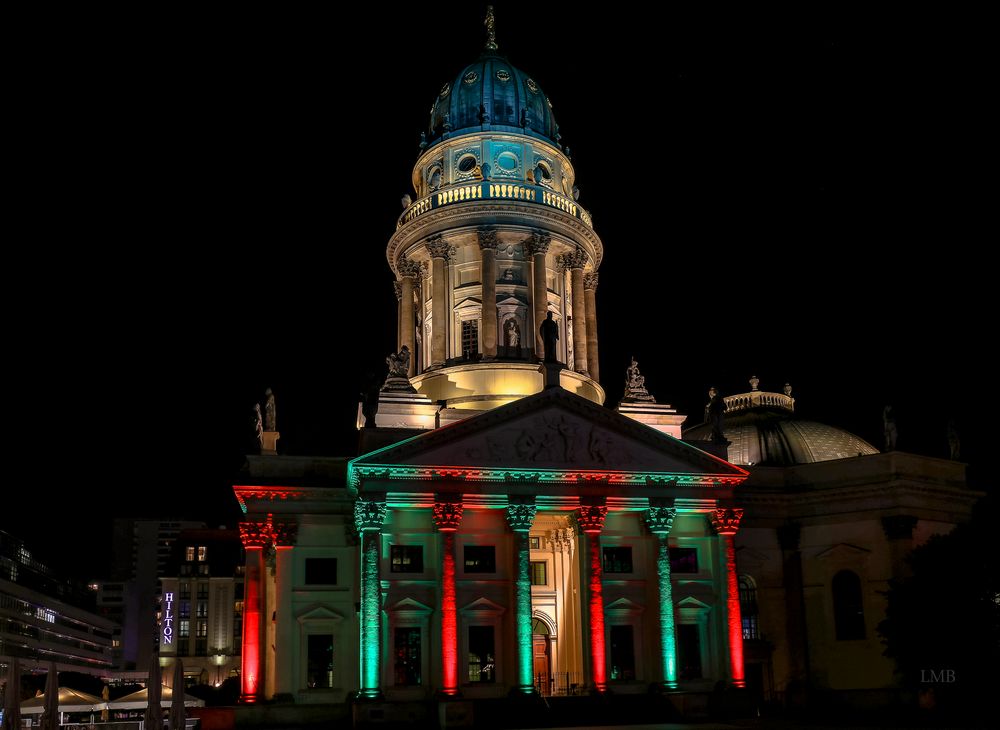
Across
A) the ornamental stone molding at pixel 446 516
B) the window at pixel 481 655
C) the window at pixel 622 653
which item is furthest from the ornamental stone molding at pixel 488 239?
the window at pixel 622 653

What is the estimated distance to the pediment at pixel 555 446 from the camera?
157ft

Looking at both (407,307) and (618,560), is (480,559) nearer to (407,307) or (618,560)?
(618,560)

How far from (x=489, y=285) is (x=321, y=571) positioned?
19033mm

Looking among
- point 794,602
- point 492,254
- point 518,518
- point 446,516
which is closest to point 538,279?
point 492,254

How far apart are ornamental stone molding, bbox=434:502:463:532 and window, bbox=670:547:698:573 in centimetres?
1120

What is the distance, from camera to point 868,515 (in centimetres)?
5512

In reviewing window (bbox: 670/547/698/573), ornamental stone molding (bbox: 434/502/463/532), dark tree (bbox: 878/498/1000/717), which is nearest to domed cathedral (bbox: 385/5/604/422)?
ornamental stone molding (bbox: 434/502/463/532)

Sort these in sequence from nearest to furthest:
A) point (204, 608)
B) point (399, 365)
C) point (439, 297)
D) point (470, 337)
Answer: point (399, 365) → point (470, 337) → point (439, 297) → point (204, 608)

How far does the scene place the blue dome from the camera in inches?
2635

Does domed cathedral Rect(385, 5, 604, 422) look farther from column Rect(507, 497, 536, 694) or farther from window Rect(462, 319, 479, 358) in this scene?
column Rect(507, 497, 536, 694)

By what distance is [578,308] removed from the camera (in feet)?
211

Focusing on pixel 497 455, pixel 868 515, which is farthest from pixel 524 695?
pixel 868 515

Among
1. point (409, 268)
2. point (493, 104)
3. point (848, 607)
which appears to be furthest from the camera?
point (493, 104)

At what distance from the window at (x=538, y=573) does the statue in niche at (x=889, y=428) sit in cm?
1876
